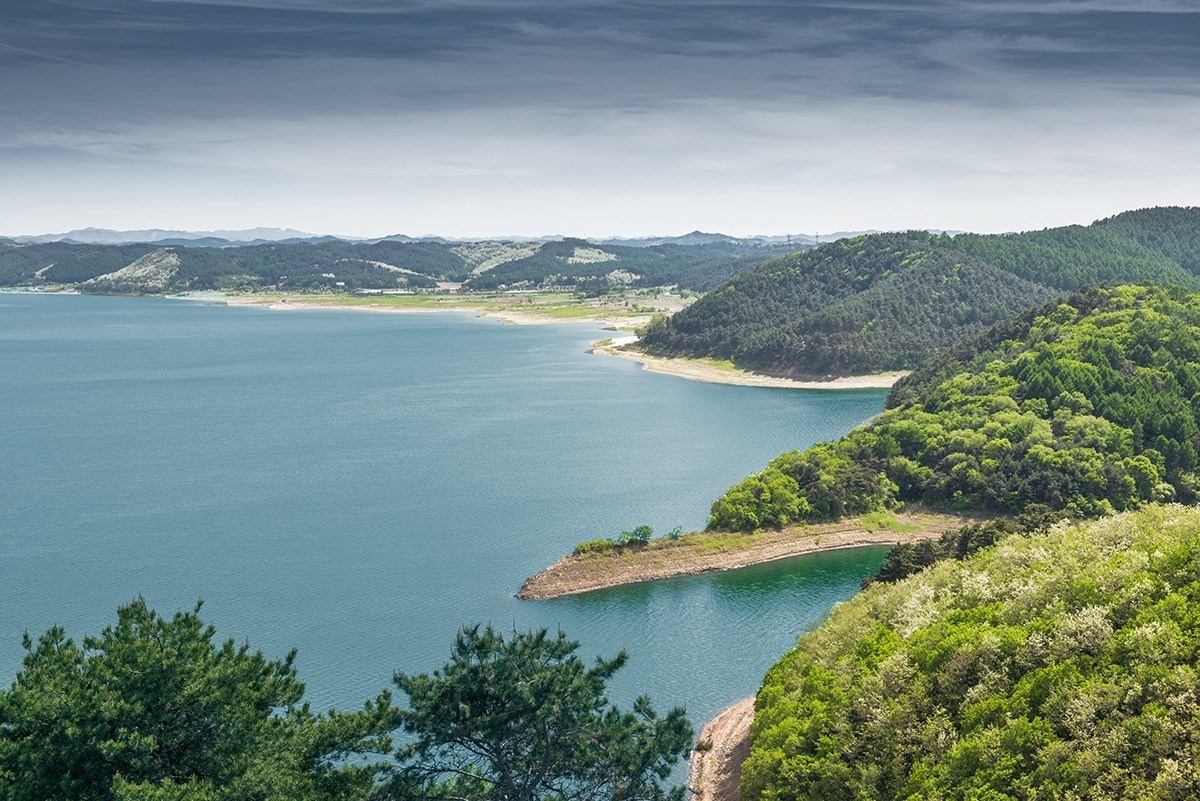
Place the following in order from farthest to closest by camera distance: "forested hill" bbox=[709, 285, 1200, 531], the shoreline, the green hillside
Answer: "forested hill" bbox=[709, 285, 1200, 531], the shoreline, the green hillside

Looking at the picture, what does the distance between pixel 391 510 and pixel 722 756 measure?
3929 centimetres

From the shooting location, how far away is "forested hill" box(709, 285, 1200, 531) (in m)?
66.4

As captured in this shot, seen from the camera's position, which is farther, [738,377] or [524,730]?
[738,377]

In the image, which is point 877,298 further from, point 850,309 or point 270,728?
point 270,728

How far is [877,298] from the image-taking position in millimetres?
161625

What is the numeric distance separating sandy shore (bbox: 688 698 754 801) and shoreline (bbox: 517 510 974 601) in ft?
53.3

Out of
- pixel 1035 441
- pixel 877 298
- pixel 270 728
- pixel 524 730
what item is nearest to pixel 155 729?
pixel 270 728

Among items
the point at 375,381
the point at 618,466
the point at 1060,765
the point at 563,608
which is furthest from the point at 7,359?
the point at 1060,765

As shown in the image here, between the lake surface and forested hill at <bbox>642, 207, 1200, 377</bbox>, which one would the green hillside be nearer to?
the lake surface

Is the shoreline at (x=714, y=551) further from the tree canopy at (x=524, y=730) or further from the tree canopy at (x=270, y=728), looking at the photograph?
the tree canopy at (x=524, y=730)

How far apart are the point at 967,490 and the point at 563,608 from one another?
111 feet

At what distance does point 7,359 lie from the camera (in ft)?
542

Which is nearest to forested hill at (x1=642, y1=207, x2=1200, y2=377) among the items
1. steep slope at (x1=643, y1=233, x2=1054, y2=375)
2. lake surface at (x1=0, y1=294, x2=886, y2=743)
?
steep slope at (x1=643, y1=233, x2=1054, y2=375)

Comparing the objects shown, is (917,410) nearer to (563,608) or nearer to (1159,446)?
(1159,446)
